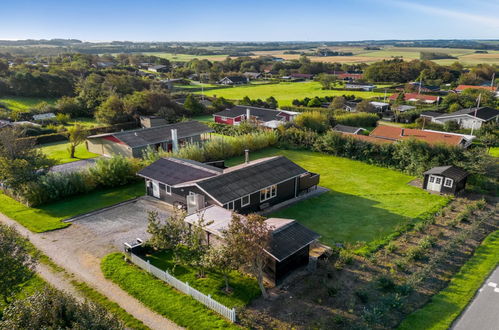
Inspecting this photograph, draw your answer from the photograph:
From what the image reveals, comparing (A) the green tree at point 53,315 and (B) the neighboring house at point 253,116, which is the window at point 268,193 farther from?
(B) the neighboring house at point 253,116

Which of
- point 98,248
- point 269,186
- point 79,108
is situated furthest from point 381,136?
point 79,108

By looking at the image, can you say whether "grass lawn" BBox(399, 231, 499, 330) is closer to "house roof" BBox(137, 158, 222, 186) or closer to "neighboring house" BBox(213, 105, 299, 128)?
"house roof" BBox(137, 158, 222, 186)

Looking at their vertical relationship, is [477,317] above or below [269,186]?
below

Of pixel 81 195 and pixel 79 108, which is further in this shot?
pixel 79 108

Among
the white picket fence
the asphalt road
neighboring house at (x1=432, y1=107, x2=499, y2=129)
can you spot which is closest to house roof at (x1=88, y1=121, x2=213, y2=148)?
the white picket fence

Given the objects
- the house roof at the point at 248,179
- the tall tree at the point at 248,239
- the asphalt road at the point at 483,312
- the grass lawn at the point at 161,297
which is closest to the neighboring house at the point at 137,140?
the house roof at the point at 248,179

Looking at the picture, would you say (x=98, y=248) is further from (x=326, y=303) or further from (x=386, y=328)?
(x=386, y=328)

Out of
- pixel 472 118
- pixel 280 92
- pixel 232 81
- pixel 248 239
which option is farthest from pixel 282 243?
pixel 232 81
